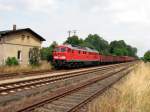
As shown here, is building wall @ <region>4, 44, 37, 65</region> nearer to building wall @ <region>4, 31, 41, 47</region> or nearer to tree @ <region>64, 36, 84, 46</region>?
building wall @ <region>4, 31, 41, 47</region>

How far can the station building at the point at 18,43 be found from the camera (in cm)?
3675

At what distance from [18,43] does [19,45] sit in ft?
1.02

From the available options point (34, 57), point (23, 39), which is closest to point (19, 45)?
point (23, 39)

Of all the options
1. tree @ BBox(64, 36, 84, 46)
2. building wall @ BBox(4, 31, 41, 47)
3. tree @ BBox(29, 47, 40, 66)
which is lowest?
tree @ BBox(29, 47, 40, 66)

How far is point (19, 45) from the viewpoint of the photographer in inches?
1559

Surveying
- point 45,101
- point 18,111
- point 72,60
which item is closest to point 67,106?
point 45,101

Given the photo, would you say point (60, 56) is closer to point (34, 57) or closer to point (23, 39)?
point (34, 57)

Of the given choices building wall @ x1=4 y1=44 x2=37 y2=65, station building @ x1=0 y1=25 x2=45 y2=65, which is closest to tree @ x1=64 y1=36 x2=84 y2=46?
station building @ x1=0 y1=25 x2=45 y2=65

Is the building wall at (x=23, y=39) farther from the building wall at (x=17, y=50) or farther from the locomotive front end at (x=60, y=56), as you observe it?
the locomotive front end at (x=60, y=56)

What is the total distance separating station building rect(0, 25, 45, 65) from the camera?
3675cm

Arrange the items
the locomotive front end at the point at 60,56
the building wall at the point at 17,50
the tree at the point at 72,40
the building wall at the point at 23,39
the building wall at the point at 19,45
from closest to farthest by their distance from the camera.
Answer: the locomotive front end at the point at 60,56 → the building wall at the point at 19,45 → the building wall at the point at 17,50 → the building wall at the point at 23,39 → the tree at the point at 72,40

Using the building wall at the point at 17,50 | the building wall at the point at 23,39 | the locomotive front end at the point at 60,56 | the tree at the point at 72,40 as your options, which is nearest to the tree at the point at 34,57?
the building wall at the point at 17,50

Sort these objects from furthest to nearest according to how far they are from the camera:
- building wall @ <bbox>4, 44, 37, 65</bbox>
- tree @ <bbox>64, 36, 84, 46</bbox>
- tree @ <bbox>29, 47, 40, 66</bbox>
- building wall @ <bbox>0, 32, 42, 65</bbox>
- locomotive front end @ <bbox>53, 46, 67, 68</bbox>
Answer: tree @ <bbox>64, 36, 84, 46</bbox>, tree @ <bbox>29, 47, 40, 66</bbox>, building wall @ <bbox>4, 44, 37, 65</bbox>, building wall @ <bbox>0, 32, 42, 65</bbox>, locomotive front end @ <bbox>53, 46, 67, 68</bbox>

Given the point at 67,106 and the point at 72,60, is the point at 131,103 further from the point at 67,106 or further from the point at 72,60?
the point at 72,60
